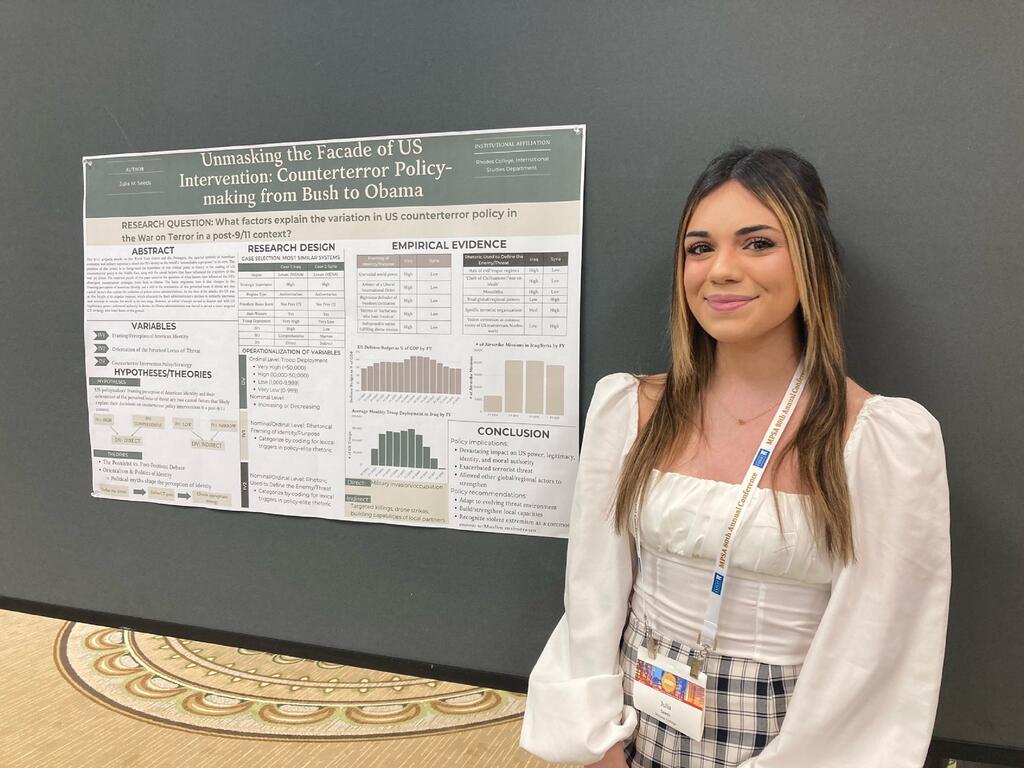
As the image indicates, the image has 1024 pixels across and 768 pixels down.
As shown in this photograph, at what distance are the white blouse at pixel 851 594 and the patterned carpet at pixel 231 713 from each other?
0.49m

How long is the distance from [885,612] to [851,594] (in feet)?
0.15

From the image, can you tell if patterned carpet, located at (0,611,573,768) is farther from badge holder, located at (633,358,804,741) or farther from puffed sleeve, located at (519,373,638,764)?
badge holder, located at (633,358,804,741)

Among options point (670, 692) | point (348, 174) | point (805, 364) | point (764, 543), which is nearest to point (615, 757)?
point (670, 692)

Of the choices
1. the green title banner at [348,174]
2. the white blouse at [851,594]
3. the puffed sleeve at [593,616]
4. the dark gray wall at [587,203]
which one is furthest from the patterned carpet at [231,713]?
the green title banner at [348,174]

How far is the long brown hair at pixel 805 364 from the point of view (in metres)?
0.82

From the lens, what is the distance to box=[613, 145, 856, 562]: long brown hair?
824 mm

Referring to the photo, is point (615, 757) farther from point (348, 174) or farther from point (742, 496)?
point (348, 174)

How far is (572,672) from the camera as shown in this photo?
0.98 m

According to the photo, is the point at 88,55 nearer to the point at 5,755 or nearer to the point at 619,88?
the point at 619,88

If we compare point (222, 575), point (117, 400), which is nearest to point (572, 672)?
point (222, 575)

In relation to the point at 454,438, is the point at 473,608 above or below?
below

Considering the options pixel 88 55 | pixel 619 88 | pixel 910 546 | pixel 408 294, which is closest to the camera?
pixel 910 546

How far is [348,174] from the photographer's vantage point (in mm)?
1300

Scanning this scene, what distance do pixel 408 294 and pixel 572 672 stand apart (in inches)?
30.4
